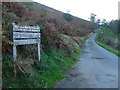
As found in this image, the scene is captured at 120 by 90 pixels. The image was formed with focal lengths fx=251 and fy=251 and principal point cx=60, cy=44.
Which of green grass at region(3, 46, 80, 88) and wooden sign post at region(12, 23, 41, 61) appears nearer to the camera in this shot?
green grass at region(3, 46, 80, 88)

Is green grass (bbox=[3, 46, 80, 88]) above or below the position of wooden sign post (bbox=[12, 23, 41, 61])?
below

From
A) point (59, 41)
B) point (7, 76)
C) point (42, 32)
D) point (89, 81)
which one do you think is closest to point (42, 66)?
point (89, 81)

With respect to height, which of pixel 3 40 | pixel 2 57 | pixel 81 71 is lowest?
pixel 81 71

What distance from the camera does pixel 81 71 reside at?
11.7 metres

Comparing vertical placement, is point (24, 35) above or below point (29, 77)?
above

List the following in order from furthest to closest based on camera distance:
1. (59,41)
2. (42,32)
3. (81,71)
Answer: (59,41) → (42,32) → (81,71)

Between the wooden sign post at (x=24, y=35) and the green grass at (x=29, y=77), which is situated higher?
the wooden sign post at (x=24, y=35)

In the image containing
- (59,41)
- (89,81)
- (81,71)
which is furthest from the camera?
(59,41)

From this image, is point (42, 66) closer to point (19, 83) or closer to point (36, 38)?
point (36, 38)

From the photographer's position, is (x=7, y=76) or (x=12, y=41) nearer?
(x=7, y=76)

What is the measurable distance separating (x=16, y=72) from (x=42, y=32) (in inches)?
212

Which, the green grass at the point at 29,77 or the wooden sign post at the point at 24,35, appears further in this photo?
the wooden sign post at the point at 24,35

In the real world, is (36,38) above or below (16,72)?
above

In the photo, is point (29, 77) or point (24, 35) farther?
point (24, 35)
